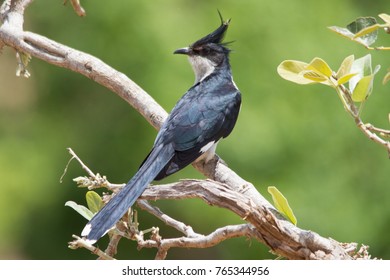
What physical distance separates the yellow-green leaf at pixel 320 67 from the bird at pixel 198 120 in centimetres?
66

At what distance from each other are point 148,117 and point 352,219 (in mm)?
Answer: 1933

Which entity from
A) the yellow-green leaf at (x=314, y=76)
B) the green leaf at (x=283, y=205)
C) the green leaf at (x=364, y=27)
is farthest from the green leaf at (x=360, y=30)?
the green leaf at (x=283, y=205)

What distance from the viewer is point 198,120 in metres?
2.78

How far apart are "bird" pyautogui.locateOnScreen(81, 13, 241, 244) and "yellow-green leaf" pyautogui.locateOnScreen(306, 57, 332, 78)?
2.18 feet

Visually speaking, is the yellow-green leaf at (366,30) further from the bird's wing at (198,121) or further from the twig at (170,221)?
the bird's wing at (198,121)

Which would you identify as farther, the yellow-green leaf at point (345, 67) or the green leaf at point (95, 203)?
the green leaf at point (95, 203)

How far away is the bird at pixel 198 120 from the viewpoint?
8.31 feet

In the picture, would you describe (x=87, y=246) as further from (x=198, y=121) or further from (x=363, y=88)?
(x=198, y=121)

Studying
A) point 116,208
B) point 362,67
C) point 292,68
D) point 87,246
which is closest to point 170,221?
point 116,208

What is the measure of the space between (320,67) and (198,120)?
1.13 meters

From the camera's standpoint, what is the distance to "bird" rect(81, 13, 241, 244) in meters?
2.53

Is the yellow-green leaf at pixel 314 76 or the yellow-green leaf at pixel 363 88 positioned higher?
the yellow-green leaf at pixel 314 76

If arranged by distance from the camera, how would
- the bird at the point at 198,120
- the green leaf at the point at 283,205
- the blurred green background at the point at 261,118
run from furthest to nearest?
the blurred green background at the point at 261,118 → the bird at the point at 198,120 → the green leaf at the point at 283,205

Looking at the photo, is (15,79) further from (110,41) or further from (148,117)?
(148,117)
